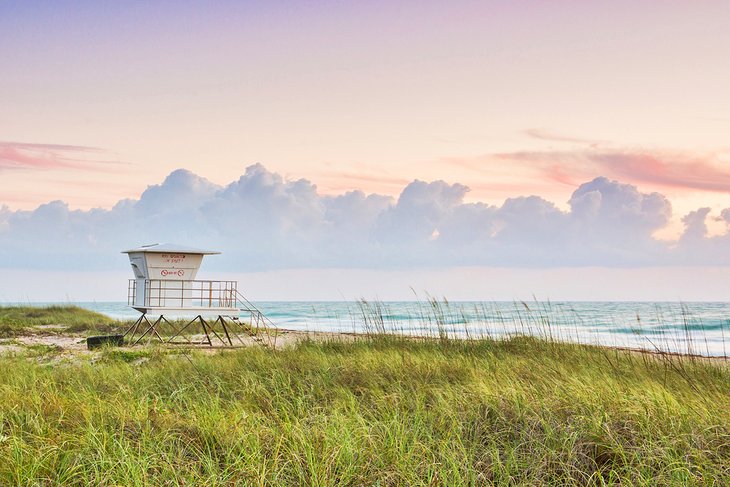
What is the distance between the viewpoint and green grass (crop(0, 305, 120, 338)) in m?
25.7

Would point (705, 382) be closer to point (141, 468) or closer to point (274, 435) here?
point (274, 435)

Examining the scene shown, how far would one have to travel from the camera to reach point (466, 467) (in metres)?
4.93

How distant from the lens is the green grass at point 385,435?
480 centimetres

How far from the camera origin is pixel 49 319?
30031mm

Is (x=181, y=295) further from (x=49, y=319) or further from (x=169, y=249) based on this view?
(x=49, y=319)

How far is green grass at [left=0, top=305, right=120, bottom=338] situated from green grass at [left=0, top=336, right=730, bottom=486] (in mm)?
18822

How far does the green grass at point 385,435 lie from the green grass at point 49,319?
61.8ft

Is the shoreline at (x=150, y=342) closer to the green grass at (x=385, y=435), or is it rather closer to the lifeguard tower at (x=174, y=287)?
the lifeguard tower at (x=174, y=287)

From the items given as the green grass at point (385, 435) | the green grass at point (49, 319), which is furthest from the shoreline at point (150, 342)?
the green grass at point (385, 435)

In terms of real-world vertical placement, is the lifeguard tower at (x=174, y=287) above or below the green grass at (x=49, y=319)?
above

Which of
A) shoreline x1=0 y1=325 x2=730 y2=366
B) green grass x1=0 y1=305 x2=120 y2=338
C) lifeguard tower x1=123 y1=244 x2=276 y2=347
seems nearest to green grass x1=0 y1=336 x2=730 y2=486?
shoreline x1=0 y1=325 x2=730 y2=366

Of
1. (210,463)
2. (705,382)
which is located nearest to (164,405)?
(210,463)

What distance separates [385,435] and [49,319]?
93.6 feet

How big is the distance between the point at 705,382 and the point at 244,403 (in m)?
5.94
